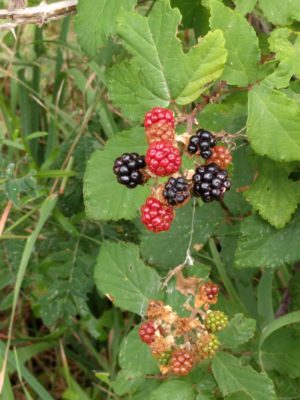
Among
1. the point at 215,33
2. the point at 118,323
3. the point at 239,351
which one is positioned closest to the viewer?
the point at 215,33

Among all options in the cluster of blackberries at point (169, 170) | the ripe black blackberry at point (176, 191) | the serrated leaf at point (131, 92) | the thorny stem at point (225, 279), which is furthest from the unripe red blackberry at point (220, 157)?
the thorny stem at point (225, 279)

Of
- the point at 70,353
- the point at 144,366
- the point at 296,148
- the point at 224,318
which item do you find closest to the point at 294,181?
the point at 296,148

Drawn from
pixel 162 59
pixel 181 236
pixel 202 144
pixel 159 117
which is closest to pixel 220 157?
pixel 202 144

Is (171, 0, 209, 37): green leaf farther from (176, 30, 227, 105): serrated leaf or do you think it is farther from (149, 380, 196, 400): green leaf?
(149, 380, 196, 400): green leaf

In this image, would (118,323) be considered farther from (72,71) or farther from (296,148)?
(296,148)

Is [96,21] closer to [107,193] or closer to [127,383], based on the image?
[107,193]
